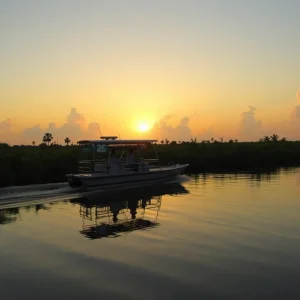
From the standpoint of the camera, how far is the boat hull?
25.5 m

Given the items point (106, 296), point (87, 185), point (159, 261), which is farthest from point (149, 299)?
point (87, 185)

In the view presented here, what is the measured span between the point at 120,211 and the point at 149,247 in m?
7.47

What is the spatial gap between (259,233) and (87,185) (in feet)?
46.6

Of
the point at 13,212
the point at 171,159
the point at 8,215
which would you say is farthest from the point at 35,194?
the point at 171,159

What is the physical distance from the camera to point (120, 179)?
2752 cm

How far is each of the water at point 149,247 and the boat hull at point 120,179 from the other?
2007 mm

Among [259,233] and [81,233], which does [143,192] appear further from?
[259,233]

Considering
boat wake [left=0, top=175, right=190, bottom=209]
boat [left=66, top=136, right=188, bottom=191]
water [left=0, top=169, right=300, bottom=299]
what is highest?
boat [left=66, top=136, right=188, bottom=191]

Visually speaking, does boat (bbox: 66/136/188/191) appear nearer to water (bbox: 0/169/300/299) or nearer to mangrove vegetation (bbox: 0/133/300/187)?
water (bbox: 0/169/300/299)

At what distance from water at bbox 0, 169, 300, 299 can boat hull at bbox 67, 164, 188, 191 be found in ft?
6.58

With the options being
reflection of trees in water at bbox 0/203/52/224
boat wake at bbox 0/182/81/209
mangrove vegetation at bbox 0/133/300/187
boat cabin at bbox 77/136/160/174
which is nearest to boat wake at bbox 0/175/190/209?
boat wake at bbox 0/182/81/209

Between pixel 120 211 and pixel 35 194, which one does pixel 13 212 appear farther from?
pixel 120 211

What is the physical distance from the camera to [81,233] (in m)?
15.3

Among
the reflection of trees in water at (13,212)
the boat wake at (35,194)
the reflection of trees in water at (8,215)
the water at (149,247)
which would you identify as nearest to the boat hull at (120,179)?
the boat wake at (35,194)
